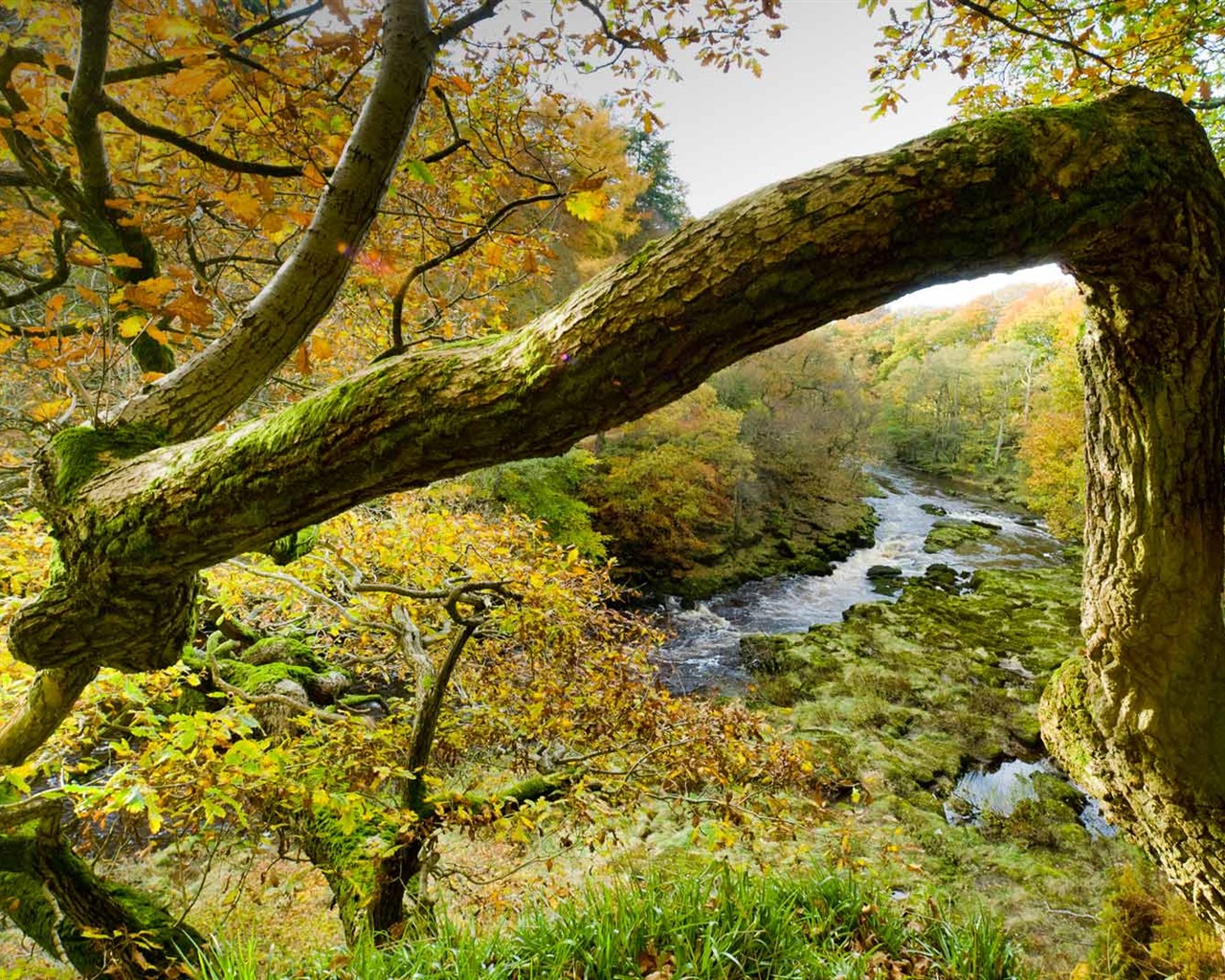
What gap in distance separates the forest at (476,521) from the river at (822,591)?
3.06m

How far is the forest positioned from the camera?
113 centimetres

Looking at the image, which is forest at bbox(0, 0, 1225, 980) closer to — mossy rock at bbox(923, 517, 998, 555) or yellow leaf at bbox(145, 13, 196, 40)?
yellow leaf at bbox(145, 13, 196, 40)

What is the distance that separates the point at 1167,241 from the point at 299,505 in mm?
2005

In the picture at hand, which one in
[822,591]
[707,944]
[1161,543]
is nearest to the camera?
[1161,543]

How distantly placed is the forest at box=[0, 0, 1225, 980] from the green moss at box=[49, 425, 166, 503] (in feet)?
0.04

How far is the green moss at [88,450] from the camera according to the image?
1717 mm

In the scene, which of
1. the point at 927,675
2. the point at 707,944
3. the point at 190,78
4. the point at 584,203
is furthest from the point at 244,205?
the point at 927,675

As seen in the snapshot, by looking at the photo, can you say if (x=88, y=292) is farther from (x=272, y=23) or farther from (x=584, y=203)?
(x=584, y=203)

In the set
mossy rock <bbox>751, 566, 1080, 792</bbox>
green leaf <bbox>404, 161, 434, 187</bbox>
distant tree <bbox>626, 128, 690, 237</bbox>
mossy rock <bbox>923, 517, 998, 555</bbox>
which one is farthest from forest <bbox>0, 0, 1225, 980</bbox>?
distant tree <bbox>626, 128, 690, 237</bbox>

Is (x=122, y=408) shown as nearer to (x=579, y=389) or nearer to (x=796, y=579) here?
(x=579, y=389)

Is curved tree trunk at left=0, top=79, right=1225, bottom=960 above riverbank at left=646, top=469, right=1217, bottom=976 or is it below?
above

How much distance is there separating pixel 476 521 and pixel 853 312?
488cm

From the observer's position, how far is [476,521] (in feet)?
18.3

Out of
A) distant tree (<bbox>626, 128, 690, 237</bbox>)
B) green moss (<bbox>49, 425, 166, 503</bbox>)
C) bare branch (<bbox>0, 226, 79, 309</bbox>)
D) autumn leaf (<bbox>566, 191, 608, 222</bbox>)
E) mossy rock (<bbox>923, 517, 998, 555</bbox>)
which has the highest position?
distant tree (<bbox>626, 128, 690, 237</bbox>)
